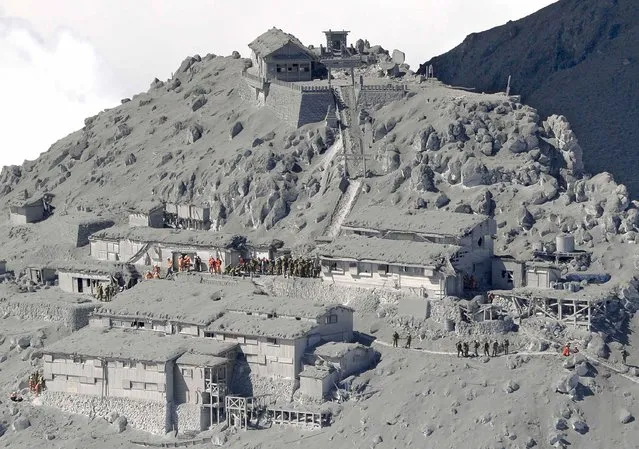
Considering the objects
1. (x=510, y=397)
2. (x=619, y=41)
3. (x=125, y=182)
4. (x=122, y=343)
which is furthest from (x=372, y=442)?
(x=619, y=41)

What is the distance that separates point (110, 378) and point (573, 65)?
61.0 m

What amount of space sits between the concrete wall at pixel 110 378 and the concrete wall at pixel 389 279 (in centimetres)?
1385

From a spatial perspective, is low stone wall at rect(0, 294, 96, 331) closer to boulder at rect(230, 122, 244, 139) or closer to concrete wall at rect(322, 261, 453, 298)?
concrete wall at rect(322, 261, 453, 298)

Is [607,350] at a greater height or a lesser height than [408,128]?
lesser

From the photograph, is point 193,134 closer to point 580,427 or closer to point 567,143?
point 567,143

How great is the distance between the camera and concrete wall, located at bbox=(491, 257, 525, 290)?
148750 mm

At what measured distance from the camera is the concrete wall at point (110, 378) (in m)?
143

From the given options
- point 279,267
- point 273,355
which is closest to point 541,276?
point 273,355

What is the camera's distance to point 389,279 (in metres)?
149

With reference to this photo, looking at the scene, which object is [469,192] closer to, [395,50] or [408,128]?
[408,128]

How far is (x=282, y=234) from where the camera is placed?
16062 cm

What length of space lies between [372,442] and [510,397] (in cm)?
852

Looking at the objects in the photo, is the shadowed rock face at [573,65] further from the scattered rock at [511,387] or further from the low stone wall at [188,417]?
the low stone wall at [188,417]

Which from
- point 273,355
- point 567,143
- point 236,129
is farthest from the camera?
point 236,129
